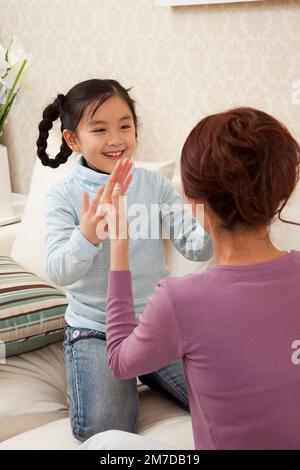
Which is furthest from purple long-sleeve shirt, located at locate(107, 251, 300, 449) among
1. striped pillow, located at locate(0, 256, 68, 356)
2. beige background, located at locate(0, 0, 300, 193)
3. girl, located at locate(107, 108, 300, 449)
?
beige background, located at locate(0, 0, 300, 193)

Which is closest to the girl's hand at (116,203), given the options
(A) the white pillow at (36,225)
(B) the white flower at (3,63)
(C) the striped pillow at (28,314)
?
(C) the striped pillow at (28,314)

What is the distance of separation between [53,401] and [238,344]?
884 mm

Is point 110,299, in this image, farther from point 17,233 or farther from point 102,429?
point 17,233

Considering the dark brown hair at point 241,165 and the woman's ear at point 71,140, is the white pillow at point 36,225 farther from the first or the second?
the dark brown hair at point 241,165

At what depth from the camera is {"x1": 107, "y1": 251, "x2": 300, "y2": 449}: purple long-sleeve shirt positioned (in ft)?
3.49

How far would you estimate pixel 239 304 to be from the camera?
1.08 m

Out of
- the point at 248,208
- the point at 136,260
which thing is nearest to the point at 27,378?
the point at 136,260

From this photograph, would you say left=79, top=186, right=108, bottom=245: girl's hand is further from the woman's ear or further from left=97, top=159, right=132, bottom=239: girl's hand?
the woman's ear

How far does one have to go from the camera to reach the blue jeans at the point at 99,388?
1.58 meters

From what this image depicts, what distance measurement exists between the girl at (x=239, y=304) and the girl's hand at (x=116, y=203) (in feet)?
0.67

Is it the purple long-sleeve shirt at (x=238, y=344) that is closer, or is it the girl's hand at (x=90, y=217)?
the purple long-sleeve shirt at (x=238, y=344)

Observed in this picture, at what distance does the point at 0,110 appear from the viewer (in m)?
2.62

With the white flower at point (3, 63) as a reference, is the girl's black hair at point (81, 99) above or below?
below

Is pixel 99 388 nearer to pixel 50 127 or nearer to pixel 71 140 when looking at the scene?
pixel 71 140
